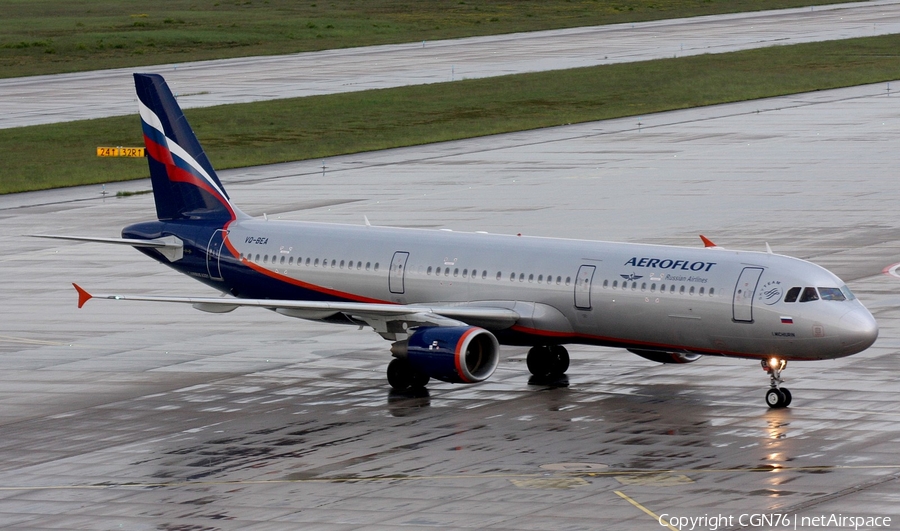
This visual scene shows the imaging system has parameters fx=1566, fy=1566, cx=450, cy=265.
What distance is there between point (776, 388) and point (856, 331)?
255 cm

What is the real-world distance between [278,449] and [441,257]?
9.13 meters

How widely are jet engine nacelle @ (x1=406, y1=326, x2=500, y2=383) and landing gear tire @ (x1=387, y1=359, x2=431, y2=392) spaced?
170cm

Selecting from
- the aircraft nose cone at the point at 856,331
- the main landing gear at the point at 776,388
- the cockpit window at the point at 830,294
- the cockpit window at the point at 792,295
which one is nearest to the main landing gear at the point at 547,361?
the main landing gear at the point at 776,388

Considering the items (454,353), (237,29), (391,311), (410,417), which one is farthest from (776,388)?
(237,29)

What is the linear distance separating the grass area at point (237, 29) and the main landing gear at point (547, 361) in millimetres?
105215

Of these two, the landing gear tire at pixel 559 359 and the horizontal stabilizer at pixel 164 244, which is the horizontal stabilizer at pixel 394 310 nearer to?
the landing gear tire at pixel 559 359

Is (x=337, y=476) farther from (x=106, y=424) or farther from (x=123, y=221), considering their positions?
(x=123, y=221)

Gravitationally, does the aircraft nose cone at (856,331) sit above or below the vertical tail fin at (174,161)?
below

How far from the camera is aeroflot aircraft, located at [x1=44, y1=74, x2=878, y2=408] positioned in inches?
1446

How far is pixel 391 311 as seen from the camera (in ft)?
131

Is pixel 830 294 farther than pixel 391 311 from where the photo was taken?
No

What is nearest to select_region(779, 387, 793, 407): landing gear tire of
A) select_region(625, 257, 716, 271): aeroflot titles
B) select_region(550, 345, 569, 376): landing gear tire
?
select_region(625, 257, 716, 271): aeroflot titles

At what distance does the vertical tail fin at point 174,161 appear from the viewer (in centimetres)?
4794

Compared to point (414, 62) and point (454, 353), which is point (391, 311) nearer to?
point (454, 353)
